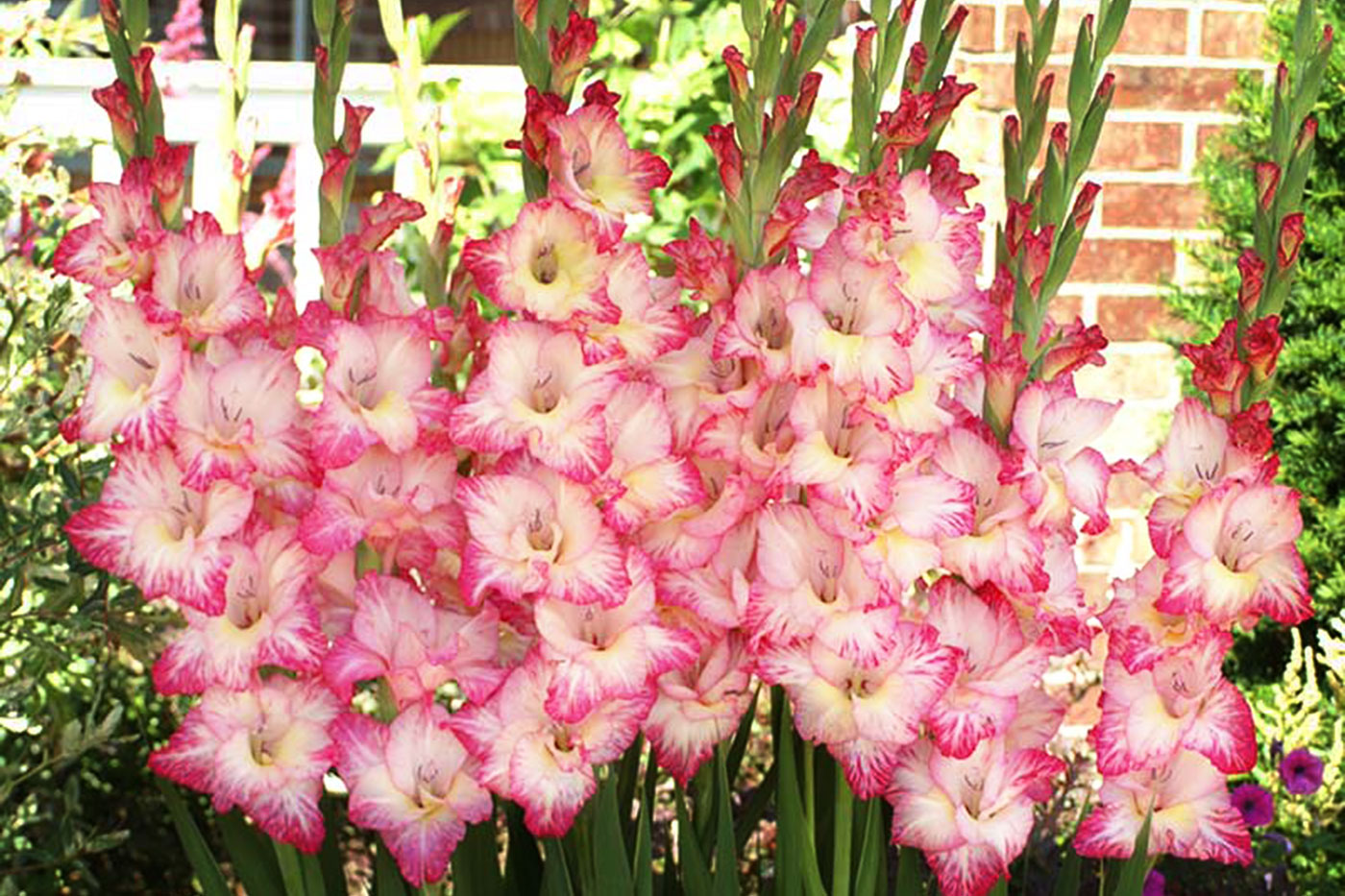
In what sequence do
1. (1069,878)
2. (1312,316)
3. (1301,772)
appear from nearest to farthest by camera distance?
(1069,878)
(1301,772)
(1312,316)

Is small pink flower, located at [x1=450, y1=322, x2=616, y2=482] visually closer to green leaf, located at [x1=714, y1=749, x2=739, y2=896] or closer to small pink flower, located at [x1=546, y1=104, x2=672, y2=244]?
small pink flower, located at [x1=546, y1=104, x2=672, y2=244]

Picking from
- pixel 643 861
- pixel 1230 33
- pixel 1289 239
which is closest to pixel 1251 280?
pixel 1289 239

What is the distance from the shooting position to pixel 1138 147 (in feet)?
9.97

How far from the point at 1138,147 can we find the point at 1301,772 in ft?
4.31

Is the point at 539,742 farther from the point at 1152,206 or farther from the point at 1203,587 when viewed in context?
the point at 1152,206

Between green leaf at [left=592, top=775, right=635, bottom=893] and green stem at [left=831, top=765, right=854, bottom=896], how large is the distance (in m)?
0.13

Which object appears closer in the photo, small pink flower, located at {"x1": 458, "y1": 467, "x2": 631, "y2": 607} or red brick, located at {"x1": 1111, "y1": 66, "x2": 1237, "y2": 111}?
small pink flower, located at {"x1": 458, "y1": 467, "x2": 631, "y2": 607}

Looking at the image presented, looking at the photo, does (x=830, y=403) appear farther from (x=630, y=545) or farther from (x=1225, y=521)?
(x=1225, y=521)

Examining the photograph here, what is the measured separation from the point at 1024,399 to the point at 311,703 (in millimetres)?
444

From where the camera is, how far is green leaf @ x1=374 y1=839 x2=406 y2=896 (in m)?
1.14

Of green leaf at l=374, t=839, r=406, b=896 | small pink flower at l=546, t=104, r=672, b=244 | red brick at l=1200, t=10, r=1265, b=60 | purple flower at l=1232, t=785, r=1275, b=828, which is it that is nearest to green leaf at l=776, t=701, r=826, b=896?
green leaf at l=374, t=839, r=406, b=896

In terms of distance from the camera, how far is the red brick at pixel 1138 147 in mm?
3023

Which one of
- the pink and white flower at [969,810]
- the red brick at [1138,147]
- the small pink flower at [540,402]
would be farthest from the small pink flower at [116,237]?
the red brick at [1138,147]

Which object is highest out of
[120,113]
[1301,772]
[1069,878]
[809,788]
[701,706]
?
[120,113]
